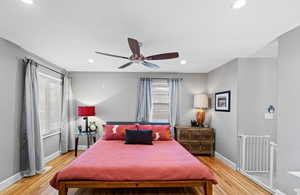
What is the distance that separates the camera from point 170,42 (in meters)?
2.85

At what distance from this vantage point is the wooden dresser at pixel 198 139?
15.4 ft

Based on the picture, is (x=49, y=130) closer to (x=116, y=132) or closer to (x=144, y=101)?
(x=116, y=132)

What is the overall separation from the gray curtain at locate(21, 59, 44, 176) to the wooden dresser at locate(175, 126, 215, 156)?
3.41 m

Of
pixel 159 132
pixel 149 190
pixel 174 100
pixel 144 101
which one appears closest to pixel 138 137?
pixel 159 132

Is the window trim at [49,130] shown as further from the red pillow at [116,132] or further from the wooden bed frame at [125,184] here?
the wooden bed frame at [125,184]

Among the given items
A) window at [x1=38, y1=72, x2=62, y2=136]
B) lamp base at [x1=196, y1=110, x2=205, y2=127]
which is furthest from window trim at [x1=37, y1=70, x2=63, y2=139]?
lamp base at [x1=196, y1=110, x2=205, y2=127]

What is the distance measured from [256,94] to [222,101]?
0.83 metres

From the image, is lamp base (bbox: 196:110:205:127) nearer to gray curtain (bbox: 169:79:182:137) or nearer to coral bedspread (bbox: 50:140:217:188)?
gray curtain (bbox: 169:79:182:137)

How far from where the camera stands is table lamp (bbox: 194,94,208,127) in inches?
193

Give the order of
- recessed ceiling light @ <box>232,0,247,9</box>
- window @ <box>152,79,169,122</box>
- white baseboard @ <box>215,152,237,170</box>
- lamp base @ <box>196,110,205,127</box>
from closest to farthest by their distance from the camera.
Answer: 1. recessed ceiling light @ <box>232,0,247,9</box>
2. white baseboard @ <box>215,152,237,170</box>
3. lamp base @ <box>196,110,205,127</box>
4. window @ <box>152,79,169,122</box>

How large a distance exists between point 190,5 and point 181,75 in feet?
12.0

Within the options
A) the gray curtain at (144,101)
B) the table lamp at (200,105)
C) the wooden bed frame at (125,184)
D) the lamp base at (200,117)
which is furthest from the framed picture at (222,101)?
the wooden bed frame at (125,184)

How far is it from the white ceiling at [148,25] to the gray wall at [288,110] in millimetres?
263

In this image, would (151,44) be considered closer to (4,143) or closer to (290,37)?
(290,37)
